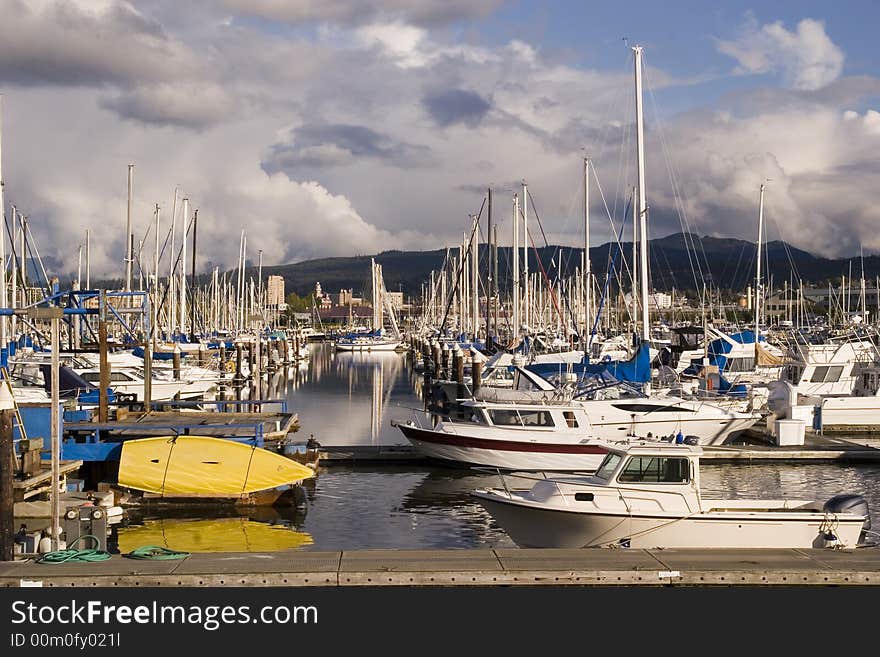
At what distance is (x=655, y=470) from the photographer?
21047 millimetres

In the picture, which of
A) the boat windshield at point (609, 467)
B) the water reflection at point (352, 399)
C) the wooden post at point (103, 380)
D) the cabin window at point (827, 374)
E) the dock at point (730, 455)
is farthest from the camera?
the water reflection at point (352, 399)

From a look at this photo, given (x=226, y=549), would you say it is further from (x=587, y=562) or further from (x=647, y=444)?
(x=587, y=562)

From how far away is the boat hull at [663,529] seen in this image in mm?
19906

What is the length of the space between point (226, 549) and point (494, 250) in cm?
6261

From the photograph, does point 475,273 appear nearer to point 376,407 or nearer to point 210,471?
point 376,407

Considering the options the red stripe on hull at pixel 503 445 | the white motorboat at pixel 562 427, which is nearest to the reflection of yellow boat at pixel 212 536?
the red stripe on hull at pixel 503 445

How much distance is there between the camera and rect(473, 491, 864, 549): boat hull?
19.9 m

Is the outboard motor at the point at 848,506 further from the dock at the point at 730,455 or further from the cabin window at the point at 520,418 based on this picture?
the dock at the point at 730,455

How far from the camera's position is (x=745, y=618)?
529 inches

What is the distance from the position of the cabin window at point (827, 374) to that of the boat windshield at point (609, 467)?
100ft

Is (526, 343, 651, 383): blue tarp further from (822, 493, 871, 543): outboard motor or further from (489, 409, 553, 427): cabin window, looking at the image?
(822, 493, 871, 543): outboard motor

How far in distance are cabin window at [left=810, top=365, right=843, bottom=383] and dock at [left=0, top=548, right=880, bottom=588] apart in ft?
116

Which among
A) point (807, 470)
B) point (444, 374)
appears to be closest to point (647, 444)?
point (807, 470)

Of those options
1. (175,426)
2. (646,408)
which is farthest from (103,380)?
(646,408)
